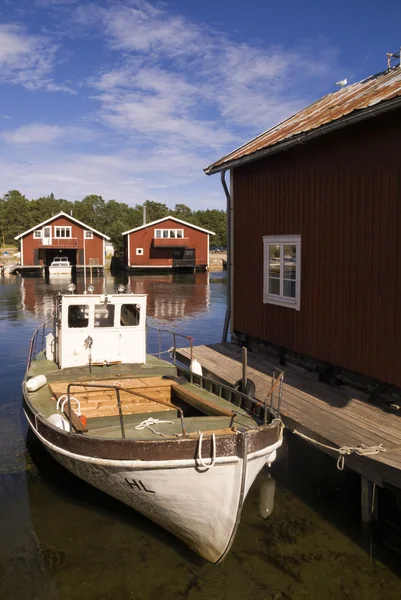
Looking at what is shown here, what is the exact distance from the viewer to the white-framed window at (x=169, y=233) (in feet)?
200

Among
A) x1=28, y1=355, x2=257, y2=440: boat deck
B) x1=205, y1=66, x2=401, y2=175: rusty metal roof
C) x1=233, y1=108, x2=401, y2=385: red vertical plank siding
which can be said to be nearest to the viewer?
x1=28, y1=355, x2=257, y2=440: boat deck

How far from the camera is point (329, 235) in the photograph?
10.6 meters

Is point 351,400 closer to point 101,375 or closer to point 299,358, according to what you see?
point 299,358

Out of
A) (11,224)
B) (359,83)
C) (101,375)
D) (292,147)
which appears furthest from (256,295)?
(11,224)

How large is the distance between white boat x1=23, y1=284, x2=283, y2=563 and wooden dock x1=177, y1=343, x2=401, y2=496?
0.85 meters

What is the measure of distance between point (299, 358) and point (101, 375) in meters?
4.64

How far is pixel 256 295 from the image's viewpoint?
1345cm

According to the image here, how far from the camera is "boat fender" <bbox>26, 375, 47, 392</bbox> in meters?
9.92

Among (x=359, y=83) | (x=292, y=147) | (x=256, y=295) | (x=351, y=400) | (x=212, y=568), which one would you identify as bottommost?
(x=212, y=568)

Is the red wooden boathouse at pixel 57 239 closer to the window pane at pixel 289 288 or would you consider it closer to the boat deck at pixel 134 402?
the window pane at pixel 289 288

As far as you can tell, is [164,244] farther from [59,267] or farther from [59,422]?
[59,422]

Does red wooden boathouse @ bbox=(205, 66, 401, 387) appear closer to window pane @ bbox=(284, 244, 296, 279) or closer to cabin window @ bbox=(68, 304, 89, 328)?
window pane @ bbox=(284, 244, 296, 279)

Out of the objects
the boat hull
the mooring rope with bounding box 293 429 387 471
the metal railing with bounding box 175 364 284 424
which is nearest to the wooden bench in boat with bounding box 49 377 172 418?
the metal railing with bounding box 175 364 284 424

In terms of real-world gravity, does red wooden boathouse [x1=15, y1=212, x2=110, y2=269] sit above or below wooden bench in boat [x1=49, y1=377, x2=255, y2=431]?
above
